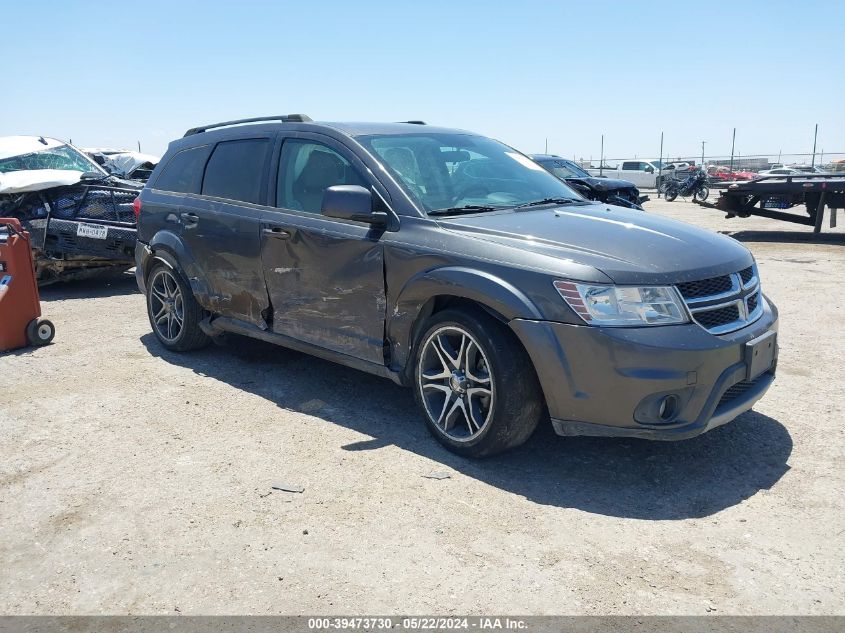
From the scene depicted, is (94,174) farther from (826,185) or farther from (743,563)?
(826,185)

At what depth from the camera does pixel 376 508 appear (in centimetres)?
358

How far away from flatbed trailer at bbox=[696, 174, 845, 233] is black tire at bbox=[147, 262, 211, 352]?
41.2 feet

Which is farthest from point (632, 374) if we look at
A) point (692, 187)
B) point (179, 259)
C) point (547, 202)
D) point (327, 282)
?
point (692, 187)

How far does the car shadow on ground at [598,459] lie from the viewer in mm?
3678

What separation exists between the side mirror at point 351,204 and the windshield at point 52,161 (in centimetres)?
688

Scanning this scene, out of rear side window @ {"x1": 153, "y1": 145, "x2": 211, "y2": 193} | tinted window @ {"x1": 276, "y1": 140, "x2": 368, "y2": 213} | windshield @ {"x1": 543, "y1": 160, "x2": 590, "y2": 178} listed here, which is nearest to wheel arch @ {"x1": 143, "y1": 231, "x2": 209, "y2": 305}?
rear side window @ {"x1": 153, "y1": 145, "x2": 211, "y2": 193}

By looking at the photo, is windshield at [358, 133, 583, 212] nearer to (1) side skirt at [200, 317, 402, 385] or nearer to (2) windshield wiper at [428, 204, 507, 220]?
(2) windshield wiper at [428, 204, 507, 220]

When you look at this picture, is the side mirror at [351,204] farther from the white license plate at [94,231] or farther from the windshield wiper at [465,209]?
the white license plate at [94,231]

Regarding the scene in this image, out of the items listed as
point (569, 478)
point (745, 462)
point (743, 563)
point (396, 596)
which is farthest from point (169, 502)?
point (745, 462)

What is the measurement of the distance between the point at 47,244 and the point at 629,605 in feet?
27.4

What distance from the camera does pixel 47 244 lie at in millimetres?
9031

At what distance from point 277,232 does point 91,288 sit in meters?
5.99

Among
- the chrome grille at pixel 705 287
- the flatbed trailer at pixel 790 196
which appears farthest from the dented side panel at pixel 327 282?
the flatbed trailer at pixel 790 196

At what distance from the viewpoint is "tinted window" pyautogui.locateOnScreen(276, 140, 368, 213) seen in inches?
187
